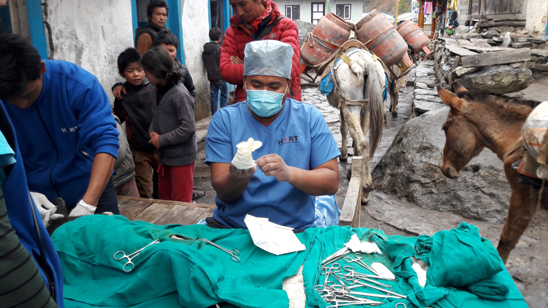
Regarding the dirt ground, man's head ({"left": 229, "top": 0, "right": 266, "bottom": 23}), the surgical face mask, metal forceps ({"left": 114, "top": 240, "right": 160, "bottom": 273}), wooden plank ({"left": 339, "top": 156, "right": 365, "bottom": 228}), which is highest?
man's head ({"left": 229, "top": 0, "right": 266, "bottom": 23})

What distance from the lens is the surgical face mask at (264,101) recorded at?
2.03 meters

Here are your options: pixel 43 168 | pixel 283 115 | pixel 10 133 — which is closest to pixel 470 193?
pixel 283 115

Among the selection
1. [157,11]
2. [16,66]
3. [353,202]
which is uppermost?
[157,11]

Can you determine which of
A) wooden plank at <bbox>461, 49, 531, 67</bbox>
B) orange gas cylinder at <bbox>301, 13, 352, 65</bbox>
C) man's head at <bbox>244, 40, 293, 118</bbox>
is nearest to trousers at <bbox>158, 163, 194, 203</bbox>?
man's head at <bbox>244, 40, 293, 118</bbox>

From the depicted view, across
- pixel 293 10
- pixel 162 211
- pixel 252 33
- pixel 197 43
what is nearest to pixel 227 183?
pixel 162 211

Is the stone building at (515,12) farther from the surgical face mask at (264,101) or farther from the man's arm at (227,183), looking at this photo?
the man's arm at (227,183)

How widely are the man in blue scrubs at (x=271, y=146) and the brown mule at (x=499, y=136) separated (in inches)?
66.6

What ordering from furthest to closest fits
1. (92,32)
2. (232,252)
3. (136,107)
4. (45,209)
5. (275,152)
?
(92,32), (136,107), (275,152), (45,209), (232,252)

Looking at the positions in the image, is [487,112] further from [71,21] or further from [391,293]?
[71,21]

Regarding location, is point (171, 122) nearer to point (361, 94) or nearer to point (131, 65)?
point (131, 65)

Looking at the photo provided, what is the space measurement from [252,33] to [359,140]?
2.18m

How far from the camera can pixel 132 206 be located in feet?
10.3

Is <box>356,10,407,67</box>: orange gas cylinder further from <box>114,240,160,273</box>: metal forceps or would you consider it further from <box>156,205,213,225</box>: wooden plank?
<box>114,240,160,273</box>: metal forceps

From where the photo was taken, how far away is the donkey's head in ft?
10.5
